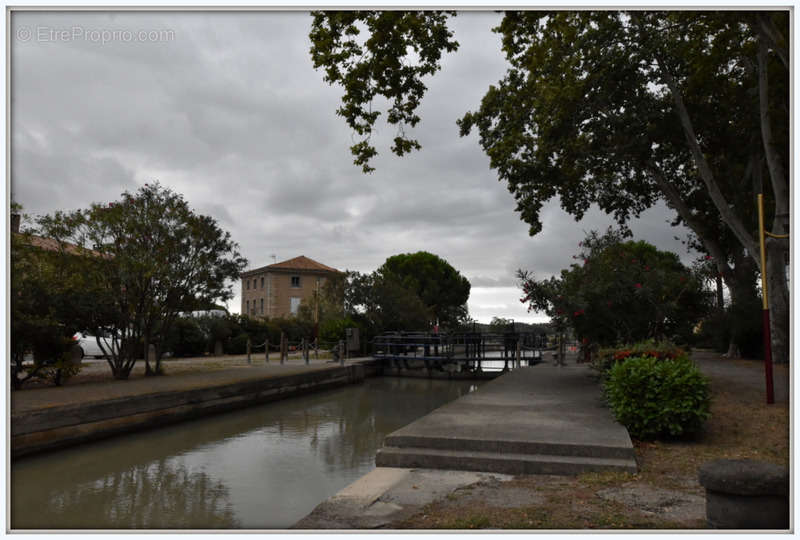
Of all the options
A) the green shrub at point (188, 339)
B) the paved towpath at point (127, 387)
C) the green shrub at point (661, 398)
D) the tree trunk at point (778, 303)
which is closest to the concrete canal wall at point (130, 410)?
the paved towpath at point (127, 387)

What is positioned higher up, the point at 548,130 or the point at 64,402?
the point at 548,130

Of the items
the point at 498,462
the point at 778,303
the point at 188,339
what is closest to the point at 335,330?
the point at 188,339

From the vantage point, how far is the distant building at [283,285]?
51938 millimetres

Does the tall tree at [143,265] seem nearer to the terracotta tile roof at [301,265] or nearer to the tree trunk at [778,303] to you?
the tree trunk at [778,303]

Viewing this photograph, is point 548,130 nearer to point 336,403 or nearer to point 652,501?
point 336,403

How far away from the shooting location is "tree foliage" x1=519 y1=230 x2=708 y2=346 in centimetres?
1175

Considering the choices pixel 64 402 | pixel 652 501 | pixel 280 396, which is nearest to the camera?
pixel 652 501

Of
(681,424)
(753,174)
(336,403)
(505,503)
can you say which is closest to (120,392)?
(336,403)

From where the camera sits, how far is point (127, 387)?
11.7 meters

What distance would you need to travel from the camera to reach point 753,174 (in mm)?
16281

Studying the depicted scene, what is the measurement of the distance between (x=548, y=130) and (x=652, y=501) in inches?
492

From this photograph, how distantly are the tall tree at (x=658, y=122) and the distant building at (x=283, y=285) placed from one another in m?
35.0

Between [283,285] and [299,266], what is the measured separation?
2.41 metres

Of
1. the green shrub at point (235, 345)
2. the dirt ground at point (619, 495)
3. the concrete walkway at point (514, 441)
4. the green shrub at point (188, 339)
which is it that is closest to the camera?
the dirt ground at point (619, 495)
